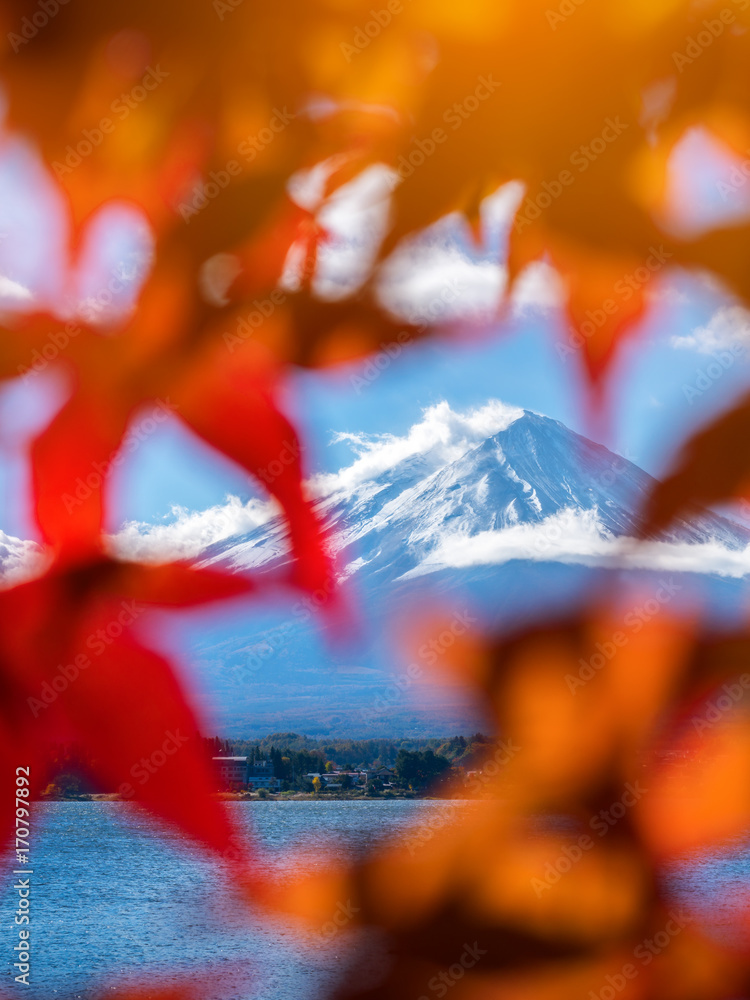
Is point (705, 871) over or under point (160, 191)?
under

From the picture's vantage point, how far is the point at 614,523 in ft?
1.66

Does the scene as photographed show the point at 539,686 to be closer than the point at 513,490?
Yes

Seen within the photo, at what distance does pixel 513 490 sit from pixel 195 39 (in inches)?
17.3

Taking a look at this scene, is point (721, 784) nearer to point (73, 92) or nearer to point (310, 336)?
point (310, 336)

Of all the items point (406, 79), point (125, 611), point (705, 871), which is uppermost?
point (406, 79)

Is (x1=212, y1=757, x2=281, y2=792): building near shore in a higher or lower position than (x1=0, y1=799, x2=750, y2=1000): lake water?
higher

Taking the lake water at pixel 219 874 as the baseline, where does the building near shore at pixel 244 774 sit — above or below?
above

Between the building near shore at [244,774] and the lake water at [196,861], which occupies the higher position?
the building near shore at [244,774]

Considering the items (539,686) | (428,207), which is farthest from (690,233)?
(539,686)

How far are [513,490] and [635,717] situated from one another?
0.40 m

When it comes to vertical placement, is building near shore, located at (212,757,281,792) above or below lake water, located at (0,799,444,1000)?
above

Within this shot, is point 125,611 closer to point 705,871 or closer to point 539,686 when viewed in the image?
point 539,686

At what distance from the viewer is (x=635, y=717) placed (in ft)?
1.34

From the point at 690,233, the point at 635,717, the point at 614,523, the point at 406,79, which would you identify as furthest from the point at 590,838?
the point at 406,79
